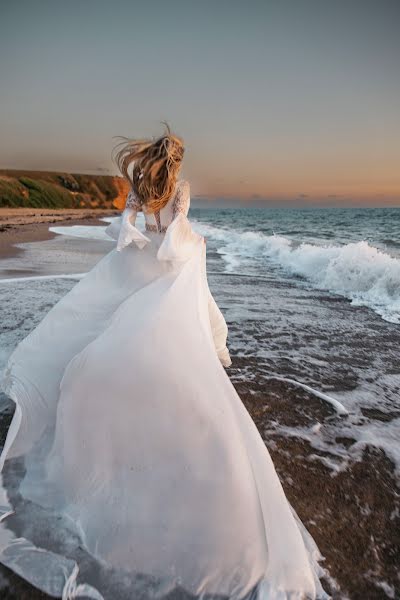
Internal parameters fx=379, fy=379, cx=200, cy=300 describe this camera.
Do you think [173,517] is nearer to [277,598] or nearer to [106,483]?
[106,483]

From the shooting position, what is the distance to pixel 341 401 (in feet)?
12.5

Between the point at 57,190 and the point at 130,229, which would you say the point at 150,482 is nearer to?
the point at 130,229

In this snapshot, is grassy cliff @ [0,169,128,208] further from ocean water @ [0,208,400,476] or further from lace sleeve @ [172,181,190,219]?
lace sleeve @ [172,181,190,219]

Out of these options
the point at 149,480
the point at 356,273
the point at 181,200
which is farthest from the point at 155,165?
the point at 356,273

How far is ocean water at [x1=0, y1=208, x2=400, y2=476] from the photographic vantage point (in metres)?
3.42

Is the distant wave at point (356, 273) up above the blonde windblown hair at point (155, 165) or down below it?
below

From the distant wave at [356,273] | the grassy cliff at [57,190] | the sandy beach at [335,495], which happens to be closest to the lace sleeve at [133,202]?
the sandy beach at [335,495]

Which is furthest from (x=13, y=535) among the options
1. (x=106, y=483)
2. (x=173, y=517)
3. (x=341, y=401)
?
(x=341, y=401)

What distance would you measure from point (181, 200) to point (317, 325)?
3.87 meters

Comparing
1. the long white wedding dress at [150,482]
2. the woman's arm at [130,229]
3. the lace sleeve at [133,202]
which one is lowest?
the long white wedding dress at [150,482]

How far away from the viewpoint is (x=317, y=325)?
6.23 m

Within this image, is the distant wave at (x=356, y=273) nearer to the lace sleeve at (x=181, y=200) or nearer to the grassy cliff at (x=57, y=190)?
the lace sleeve at (x=181, y=200)

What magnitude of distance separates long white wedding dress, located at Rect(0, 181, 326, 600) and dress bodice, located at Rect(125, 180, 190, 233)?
885 millimetres

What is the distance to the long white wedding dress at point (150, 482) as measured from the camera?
5.65ft
